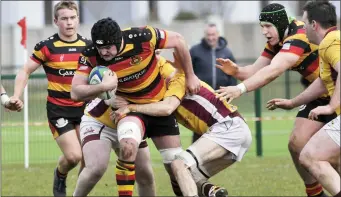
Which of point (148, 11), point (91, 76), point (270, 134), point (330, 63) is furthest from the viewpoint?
point (148, 11)

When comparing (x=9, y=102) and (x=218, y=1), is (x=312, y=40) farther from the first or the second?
(x=218, y=1)

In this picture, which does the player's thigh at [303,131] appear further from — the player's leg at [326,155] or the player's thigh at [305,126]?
the player's leg at [326,155]

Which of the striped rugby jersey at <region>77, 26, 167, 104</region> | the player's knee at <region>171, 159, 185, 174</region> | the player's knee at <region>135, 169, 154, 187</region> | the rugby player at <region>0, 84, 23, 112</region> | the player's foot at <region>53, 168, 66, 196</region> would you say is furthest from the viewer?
the player's foot at <region>53, 168, 66, 196</region>

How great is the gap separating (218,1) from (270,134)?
21.7 meters

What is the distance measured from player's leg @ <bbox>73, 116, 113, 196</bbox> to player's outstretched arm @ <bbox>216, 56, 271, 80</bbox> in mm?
1400

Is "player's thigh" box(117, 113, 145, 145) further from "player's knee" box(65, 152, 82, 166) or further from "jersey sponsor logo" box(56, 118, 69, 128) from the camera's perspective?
"jersey sponsor logo" box(56, 118, 69, 128)

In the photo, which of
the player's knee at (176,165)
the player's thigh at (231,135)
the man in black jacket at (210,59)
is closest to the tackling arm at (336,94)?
the player's thigh at (231,135)

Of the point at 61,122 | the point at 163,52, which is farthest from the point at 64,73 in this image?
the point at 163,52

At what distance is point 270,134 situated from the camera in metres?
20.3

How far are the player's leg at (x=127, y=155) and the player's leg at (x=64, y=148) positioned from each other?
82.5 inches

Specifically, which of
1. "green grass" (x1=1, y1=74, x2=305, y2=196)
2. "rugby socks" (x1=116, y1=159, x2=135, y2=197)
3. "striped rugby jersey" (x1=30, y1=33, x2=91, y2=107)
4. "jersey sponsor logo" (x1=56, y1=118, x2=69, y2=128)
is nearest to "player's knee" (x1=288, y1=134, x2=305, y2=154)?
"green grass" (x1=1, y1=74, x2=305, y2=196)

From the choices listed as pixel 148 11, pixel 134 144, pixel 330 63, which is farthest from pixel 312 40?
pixel 148 11

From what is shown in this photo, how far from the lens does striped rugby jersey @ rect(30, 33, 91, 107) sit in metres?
10.6

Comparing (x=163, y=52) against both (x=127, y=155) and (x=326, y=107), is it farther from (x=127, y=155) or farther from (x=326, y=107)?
(x=326, y=107)
